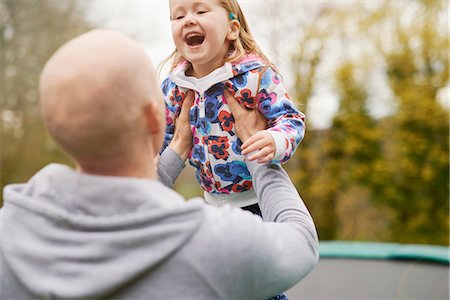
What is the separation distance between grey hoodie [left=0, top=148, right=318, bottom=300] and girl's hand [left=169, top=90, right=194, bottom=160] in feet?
1.49

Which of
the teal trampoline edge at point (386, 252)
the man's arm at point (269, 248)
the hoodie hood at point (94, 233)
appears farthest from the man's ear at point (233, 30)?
the teal trampoline edge at point (386, 252)

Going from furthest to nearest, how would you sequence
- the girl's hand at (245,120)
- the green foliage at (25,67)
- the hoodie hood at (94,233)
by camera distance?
the green foliage at (25,67) → the girl's hand at (245,120) → the hoodie hood at (94,233)

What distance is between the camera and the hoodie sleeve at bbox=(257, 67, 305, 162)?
1098 mm

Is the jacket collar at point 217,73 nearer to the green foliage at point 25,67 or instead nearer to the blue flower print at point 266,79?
the blue flower print at point 266,79

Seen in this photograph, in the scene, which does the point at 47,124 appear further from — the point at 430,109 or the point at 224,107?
the point at 430,109

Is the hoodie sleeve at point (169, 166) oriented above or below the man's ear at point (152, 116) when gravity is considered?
below

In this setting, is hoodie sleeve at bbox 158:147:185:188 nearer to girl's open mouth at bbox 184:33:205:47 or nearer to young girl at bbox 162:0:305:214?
young girl at bbox 162:0:305:214

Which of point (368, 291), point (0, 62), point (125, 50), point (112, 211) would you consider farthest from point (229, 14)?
point (0, 62)

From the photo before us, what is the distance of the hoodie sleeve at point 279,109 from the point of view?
3.60 feet

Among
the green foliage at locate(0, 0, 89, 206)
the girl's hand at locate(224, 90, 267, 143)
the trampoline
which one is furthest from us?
the green foliage at locate(0, 0, 89, 206)

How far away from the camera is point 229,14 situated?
47.0 inches

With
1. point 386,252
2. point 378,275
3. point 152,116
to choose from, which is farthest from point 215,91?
point 386,252

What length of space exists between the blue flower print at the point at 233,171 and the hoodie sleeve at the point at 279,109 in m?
0.11

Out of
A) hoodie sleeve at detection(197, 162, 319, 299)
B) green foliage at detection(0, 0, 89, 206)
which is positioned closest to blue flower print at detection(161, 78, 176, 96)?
hoodie sleeve at detection(197, 162, 319, 299)
